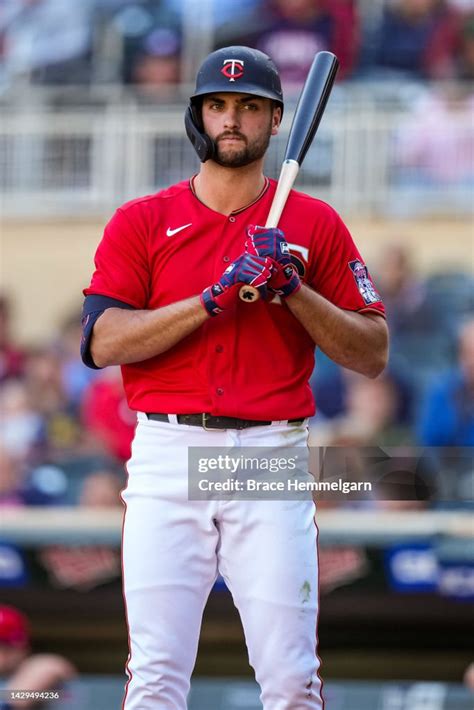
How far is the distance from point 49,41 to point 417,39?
8.67 feet

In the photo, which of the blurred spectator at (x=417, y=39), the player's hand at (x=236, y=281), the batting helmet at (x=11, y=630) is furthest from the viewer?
the blurred spectator at (x=417, y=39)

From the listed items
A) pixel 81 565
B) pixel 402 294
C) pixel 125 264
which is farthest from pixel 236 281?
pixel 402 294

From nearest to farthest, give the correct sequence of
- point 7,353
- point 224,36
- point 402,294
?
point 402,294 → point 7,353 → point 224,36

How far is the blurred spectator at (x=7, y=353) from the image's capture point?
7.41 meters

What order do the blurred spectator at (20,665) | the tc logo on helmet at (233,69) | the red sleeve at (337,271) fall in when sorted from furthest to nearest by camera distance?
the blurred spectator at (20,665), the red sleeve at (337,271), the tc logo on helmet at (233,69)

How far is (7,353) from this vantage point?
7570 mm

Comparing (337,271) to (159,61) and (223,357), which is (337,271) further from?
(159,61)

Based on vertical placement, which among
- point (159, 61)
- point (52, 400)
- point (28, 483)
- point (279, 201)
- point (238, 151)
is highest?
point (159, 61)

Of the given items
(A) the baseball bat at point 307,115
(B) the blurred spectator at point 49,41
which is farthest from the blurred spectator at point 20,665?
(B) the blurred spectator at point 49,41

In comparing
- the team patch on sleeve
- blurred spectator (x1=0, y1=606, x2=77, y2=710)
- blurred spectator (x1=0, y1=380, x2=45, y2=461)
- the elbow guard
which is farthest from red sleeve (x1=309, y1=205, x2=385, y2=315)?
blurred spectator (x1=0, y1=380, x2=45, y2=461)

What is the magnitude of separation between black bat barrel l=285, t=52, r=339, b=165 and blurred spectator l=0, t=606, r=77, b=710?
232cm

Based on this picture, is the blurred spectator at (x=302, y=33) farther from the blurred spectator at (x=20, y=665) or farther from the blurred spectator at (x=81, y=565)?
the blurred spectator at (x=20, y=665)

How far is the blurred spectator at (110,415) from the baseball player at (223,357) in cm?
350

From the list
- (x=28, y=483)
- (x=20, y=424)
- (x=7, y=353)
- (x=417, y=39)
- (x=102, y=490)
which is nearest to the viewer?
(x=102, y=490)
